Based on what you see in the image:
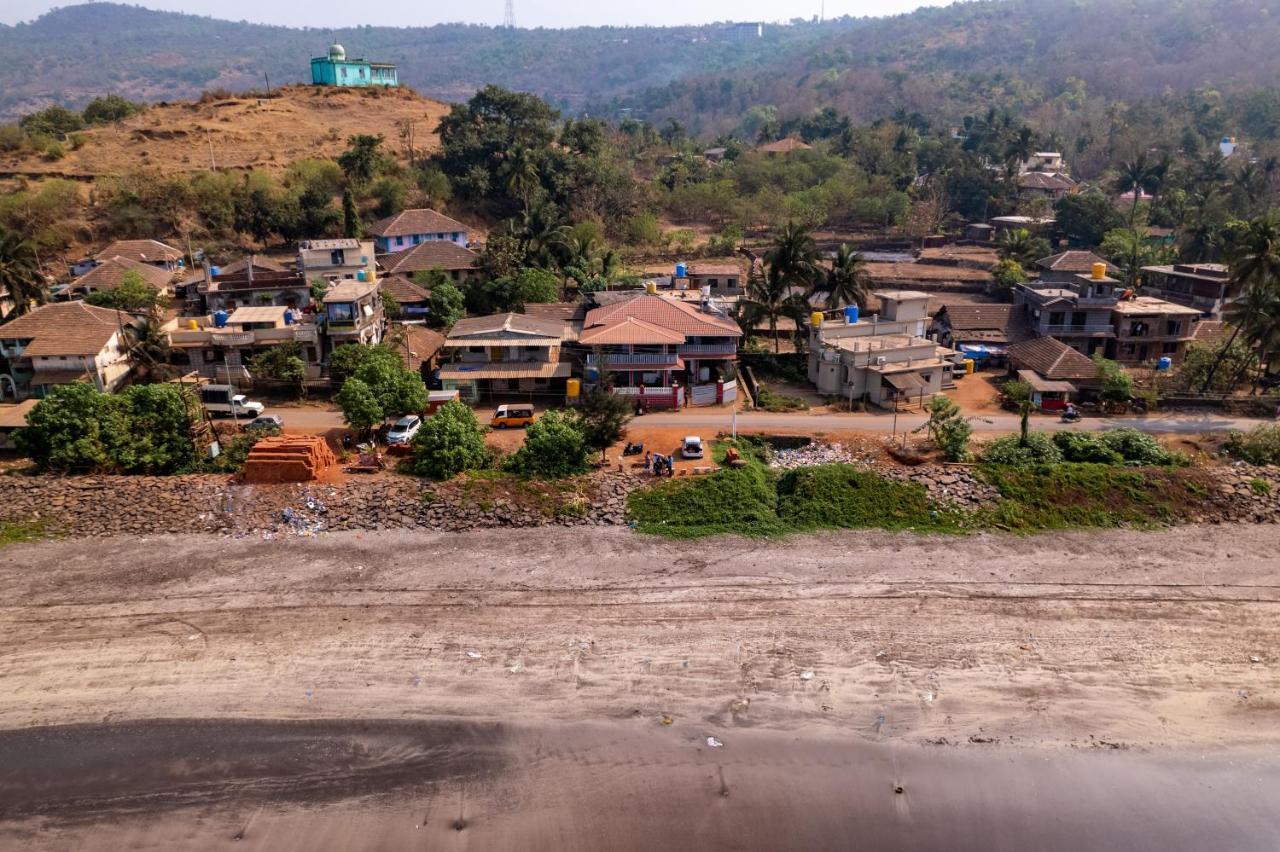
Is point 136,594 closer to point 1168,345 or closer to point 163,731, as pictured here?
point 163,731

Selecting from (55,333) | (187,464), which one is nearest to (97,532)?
(187,464)

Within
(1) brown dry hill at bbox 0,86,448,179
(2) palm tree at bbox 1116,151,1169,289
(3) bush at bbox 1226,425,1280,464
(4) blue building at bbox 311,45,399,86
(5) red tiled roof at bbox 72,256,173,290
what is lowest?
(3) bush at bbox 1226,425,1280,464

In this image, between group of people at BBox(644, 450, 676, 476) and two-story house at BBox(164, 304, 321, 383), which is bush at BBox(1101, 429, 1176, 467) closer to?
group of people at BBox(644, 450, 676, 476)

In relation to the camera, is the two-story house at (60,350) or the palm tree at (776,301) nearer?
the two-story house at (60,350)

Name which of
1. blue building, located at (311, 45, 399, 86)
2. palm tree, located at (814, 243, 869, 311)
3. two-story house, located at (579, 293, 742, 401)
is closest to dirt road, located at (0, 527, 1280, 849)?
two-story house, located at (579, 293, 742, 401)

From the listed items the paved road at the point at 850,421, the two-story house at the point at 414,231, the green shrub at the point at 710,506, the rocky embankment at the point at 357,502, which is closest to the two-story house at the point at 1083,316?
the paved road at the point at 850,421

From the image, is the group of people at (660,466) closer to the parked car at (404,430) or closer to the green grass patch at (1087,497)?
the parked car at (404,430)

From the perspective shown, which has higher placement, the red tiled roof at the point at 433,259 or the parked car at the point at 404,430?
the red tiled roof at the point at 433,259
